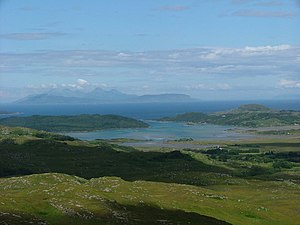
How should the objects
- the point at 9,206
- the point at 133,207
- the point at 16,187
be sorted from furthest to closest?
the point at 16,187 < the point at 133,207 < the point at 9,206

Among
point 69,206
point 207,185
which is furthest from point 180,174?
point 69,206

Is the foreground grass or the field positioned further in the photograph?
the field

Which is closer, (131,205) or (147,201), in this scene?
(131,205)

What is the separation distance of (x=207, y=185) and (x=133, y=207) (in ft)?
226

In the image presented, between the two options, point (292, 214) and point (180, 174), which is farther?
point (180, 174)

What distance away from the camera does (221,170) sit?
635 ft

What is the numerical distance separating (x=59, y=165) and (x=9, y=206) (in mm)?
132429

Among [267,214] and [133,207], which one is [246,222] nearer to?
[267,214]

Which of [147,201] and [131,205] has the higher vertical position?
[131,205]

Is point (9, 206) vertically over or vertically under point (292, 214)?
over

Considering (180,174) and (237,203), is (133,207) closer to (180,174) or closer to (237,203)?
(237,203)

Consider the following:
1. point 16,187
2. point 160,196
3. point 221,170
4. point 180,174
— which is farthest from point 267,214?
point 221,170

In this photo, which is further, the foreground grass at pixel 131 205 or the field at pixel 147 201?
the field at pixel 147 201

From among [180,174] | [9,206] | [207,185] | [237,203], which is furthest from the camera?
[180,174]
